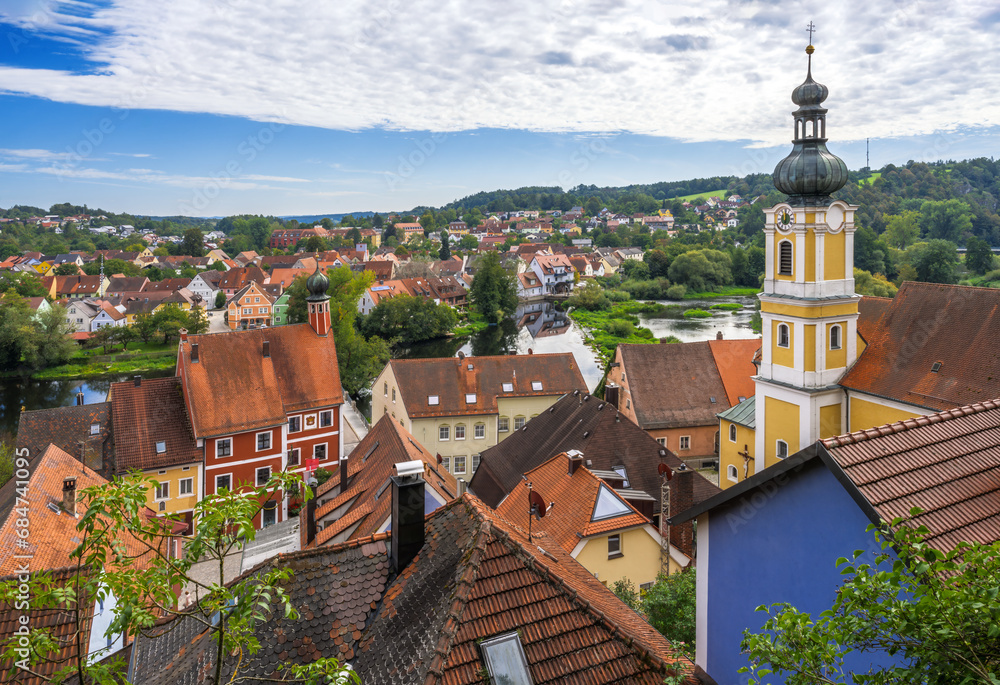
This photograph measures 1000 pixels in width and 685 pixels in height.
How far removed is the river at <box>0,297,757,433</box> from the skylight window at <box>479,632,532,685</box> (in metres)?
34.4

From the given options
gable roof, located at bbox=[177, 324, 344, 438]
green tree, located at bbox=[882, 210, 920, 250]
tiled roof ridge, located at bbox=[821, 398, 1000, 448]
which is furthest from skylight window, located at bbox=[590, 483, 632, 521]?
green tree, located at bbox=[882, 210, 920, 250]

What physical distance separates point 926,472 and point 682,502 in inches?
Result: 436

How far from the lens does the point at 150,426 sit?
66.9 ft

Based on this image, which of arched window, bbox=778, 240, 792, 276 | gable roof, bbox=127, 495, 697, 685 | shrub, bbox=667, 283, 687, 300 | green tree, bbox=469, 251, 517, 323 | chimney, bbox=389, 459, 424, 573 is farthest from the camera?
shrub, bbox=667, 283, 687, 300

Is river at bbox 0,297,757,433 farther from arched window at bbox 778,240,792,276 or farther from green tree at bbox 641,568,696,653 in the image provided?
green tree at bbox 641,568,696,653

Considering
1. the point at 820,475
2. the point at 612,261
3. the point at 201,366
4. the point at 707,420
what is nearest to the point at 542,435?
the point at 707,420

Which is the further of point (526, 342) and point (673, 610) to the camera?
point (526, 342)

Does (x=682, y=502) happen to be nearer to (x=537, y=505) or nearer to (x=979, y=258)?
(x=537, y=505)

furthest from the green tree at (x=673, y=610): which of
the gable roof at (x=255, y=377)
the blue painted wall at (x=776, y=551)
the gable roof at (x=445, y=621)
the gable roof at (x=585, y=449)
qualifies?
the gable roof at (x=255, y=377)

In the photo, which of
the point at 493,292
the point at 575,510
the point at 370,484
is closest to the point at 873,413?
the point at 575,510

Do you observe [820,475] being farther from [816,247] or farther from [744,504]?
[816,247]

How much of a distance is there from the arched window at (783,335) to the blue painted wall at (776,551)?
14395 mm

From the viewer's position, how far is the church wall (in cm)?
1670

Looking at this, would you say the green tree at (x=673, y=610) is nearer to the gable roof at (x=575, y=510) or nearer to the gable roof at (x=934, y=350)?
the gable roof at (x=575, y=510)
